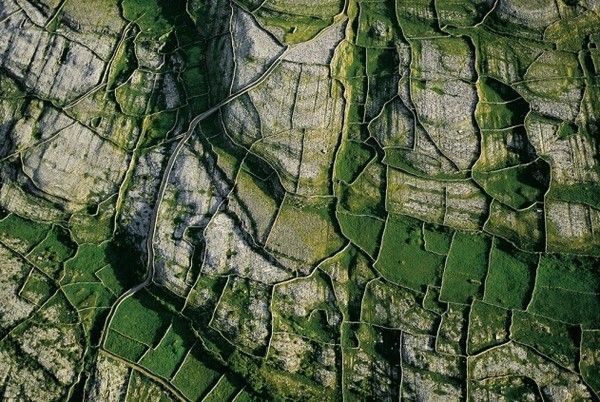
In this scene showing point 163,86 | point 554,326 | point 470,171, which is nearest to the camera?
point 554,326

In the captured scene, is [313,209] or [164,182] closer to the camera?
[313,209]

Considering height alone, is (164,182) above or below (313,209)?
below

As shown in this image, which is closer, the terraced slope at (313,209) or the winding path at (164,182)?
the terraced slope at (313,209)

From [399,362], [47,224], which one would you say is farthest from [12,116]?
[399,362]

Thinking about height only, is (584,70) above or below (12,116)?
above

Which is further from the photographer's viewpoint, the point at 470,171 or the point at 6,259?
the point at 6,259

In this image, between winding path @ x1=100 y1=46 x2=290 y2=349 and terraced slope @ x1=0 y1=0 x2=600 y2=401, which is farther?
winding path @ x1=100 y1=46 x2=290 y2=349

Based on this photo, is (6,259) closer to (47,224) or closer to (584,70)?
(47,224)

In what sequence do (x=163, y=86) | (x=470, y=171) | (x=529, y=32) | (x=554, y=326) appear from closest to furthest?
(x=554, y=326), (x=470, y=171), (x=529, y=32), (x=163, y=86)
